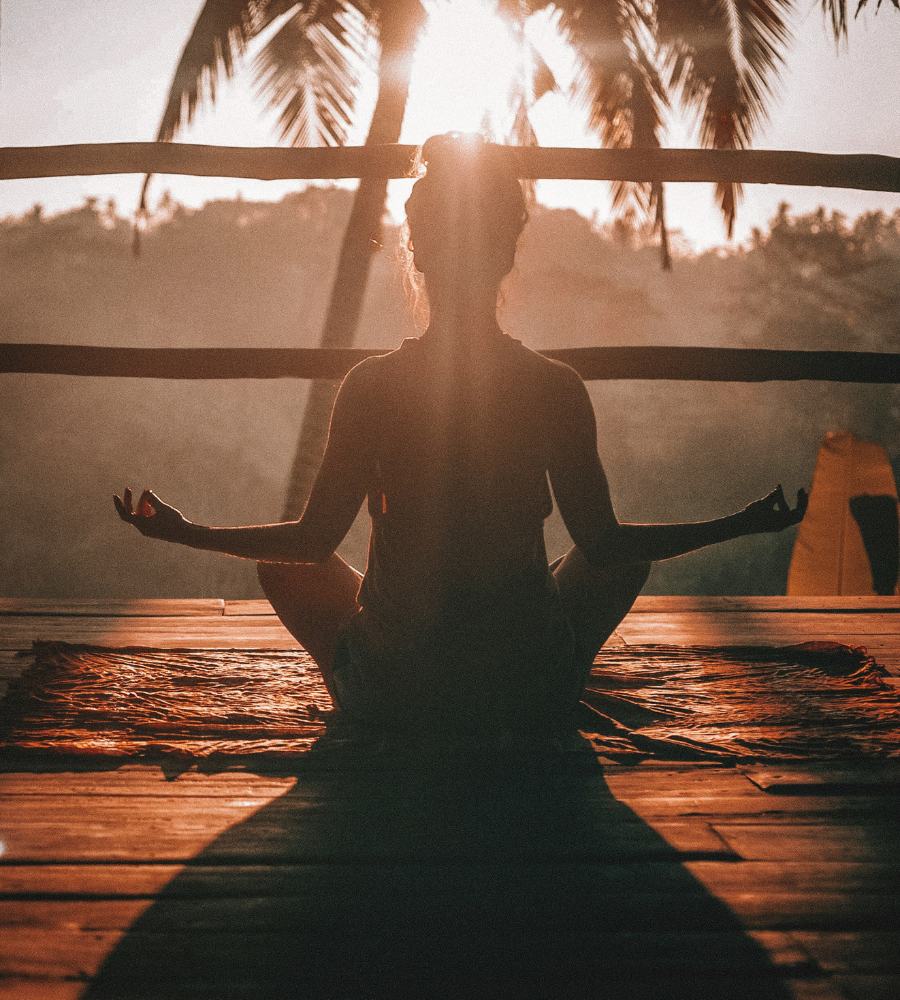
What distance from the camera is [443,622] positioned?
1.66 meters

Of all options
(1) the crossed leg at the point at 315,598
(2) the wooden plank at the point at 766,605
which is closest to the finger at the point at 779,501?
(1) the crossed leg at the point at 315,598

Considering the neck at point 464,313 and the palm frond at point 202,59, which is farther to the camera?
→ the palm frond at point 202,59

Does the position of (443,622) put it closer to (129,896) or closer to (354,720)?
(354,720)

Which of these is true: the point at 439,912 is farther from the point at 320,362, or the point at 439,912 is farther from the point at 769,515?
the point at 320,362

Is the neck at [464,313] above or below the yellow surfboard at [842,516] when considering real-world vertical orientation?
above

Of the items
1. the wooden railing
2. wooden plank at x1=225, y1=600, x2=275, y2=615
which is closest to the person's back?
the wooden railing

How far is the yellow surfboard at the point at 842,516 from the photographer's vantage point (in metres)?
5.93

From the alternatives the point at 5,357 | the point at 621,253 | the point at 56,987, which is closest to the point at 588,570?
the point at 56,987

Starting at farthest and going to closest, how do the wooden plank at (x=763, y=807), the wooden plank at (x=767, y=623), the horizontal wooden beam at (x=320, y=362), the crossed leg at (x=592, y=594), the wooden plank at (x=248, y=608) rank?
the wooden plank at (x=248, y=608) < the horizontal wooden beam at (x=320, y=362) < the wooden plank at (x=767, y=623) < the crossed leg at (x=592, y=594) < the wooden plank at (x=763, y=807)

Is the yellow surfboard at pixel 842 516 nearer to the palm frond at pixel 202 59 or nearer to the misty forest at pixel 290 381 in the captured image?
the palm frond at pixel 202 59

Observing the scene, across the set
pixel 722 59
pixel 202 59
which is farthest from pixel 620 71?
pixel 202 59

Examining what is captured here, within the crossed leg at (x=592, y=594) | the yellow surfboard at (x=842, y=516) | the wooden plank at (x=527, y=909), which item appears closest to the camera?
the wooden plank at (x=527, y=909)

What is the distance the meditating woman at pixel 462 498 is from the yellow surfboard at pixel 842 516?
4884 millimetres

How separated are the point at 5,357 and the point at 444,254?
2.18 m
